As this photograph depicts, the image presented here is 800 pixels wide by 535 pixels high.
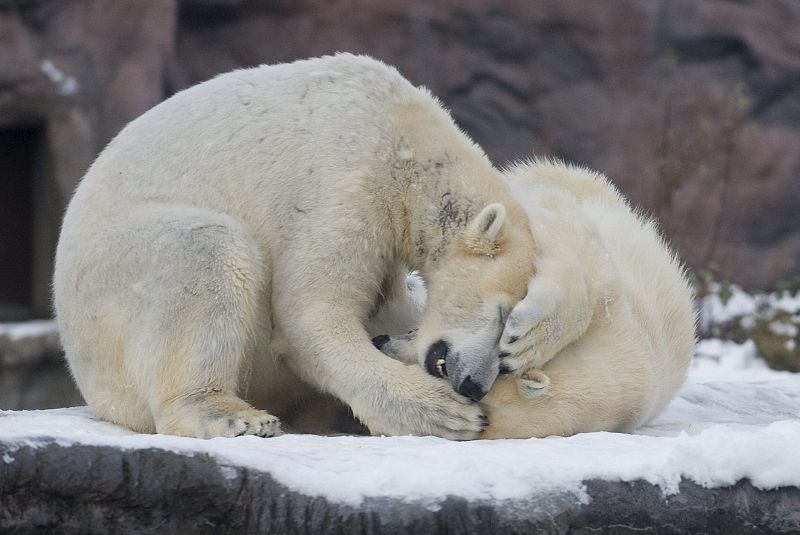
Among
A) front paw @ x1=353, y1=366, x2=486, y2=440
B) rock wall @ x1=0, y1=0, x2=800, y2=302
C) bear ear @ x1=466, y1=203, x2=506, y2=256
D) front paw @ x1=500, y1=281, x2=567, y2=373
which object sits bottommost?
front paw @ x1=353, y1=366, x2=486, y2=440

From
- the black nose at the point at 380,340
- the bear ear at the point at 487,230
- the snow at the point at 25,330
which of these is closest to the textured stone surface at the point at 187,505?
the bear ear at the point at 487,230

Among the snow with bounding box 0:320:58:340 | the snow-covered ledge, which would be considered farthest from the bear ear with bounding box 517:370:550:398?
the snow with bounding box 0:320:58:340

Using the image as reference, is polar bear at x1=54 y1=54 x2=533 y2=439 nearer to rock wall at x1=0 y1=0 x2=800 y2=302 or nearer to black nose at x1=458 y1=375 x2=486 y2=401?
black nose at x1=458 y1=375 x2=486 y2=401

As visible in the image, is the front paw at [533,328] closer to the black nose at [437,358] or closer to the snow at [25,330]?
the black nose at [437,358]

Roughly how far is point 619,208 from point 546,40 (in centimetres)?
706

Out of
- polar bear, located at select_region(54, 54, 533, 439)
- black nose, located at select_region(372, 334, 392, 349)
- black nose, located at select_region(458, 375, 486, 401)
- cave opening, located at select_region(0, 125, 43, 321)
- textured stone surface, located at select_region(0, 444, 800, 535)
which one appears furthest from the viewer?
cave opening, located at select_region(0, 125, 43, 321)

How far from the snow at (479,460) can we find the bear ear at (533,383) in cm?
16

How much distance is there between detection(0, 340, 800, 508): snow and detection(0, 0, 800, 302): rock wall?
25.2 feet

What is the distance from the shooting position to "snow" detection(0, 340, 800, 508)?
2.39 metres

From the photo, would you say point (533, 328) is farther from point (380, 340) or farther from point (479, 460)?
point (479, 460)

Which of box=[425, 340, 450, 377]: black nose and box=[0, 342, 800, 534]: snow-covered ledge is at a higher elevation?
box=[425, 340, 450, 377]: black nose

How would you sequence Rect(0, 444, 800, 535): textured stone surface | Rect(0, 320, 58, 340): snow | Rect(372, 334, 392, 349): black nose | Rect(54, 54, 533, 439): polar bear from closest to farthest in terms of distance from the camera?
1. Rect(0, 444, 800, 535): textured stone surface
2. Rect(54, 54, 533, 439): polar bear
3. Rect(372, 334, 392, 349): black nose
4. Rect(0, 320, 58, 340): snow

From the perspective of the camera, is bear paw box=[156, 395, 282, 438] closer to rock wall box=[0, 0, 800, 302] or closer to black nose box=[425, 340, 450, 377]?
black nose box=[425, 340, 450, 377]

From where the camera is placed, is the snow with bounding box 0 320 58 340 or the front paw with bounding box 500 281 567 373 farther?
the snow with bounding box 0 320 58 340
